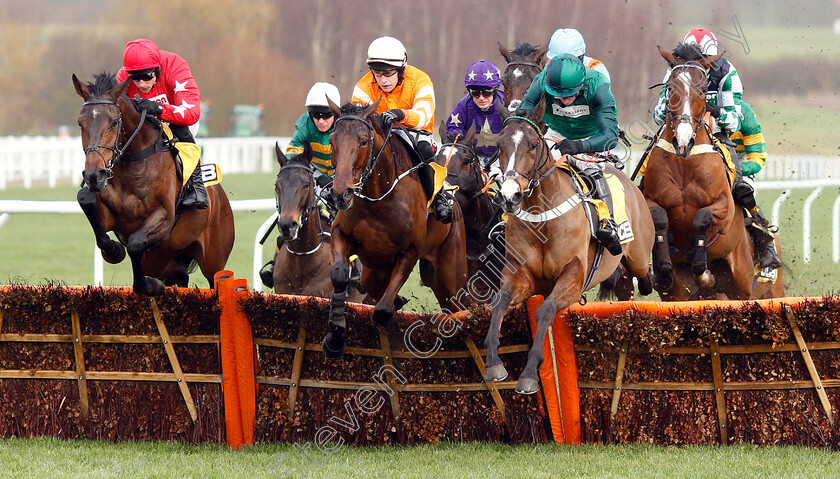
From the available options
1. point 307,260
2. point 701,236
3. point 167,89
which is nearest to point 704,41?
point 701,236

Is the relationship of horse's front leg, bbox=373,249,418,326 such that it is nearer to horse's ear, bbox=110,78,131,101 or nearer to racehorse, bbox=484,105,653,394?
racehorse, bbox=484,105,653,394

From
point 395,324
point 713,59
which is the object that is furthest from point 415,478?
point 713,59

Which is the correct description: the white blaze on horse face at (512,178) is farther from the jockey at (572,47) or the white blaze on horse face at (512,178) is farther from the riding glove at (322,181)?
the riding glove at (322,181)

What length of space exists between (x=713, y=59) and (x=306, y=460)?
12.7 ft

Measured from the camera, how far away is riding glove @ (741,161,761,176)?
7547 millimetres

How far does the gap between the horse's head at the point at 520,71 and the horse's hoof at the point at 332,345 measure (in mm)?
2398

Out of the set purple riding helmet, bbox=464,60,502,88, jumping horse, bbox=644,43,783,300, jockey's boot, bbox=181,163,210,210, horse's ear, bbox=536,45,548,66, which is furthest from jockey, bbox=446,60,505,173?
jockey's boot, bbox=181,163,210,210

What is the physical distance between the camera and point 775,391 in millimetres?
4941

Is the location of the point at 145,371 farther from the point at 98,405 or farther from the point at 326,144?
the point at 326,144

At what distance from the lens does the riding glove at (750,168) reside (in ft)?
24.8

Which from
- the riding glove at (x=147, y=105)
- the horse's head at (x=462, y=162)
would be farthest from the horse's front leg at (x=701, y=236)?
the riding glove at (x=147, y=105)

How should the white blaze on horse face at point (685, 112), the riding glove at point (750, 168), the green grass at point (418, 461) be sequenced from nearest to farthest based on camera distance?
the green grass at point (418, 461)
the white blaze on horse face at point (685, 112)
the riding glove at point (750, 168)

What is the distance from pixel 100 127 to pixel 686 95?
3.67 m

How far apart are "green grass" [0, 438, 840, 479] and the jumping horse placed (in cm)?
211
